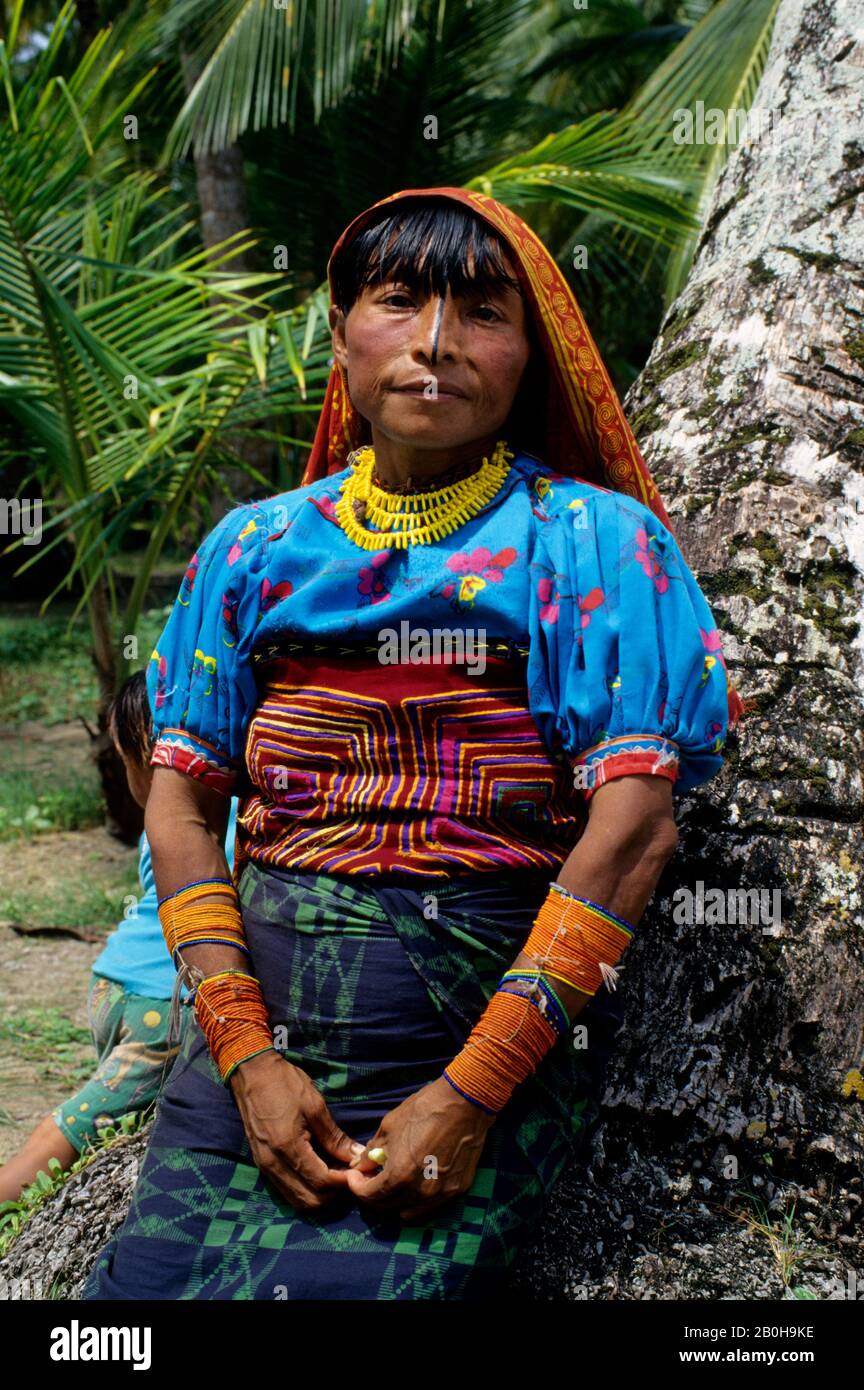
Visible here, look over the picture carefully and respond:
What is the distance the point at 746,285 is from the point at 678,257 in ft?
→ 12.6

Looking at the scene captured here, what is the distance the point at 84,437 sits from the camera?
515cm

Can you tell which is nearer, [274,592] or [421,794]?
[421,794]

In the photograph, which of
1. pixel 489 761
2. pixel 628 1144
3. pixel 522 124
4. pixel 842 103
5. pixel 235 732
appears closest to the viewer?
pixel 489 761

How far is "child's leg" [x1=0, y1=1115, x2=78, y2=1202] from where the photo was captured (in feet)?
9.12

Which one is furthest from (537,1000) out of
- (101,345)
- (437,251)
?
(101,345)

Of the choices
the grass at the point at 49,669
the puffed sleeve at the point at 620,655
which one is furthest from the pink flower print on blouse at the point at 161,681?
the grass at the point at 49,669

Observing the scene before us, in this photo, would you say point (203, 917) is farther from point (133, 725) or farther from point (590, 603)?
point (133, 725)

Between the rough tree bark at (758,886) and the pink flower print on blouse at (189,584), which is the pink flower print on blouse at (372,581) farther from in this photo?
the rough tree bark at (758,886)

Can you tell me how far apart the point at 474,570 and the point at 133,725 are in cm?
166

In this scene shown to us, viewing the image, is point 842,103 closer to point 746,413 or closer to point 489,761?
point 746,413

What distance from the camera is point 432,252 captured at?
70.9 inches

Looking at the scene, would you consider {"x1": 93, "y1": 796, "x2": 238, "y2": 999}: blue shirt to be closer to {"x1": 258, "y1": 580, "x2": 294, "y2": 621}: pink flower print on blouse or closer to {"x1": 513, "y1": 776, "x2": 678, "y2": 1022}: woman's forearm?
{"x1": 258, "y1": 580, "x2": 294, "y2": 621}: pink flower print on blouse

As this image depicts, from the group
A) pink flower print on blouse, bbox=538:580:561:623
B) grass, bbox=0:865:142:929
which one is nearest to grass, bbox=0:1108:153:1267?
pink flower print on blouse, bbox=538:580:561:623

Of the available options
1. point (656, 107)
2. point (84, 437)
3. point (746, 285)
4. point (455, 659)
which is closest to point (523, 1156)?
point (455, 659)
